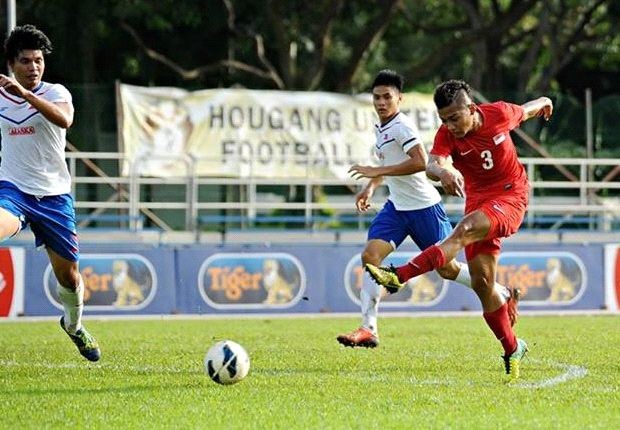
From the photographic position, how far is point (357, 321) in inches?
682

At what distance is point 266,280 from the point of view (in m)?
18.2

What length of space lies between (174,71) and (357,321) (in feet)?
50.3

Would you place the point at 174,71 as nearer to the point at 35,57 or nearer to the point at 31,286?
the point at 31,286

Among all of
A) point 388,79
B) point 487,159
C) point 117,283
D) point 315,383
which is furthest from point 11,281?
point 487,159

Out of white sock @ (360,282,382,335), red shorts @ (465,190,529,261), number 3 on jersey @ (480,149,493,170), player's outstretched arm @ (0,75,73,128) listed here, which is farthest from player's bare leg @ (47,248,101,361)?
number 3 on jersey @ (480,149,493,170)

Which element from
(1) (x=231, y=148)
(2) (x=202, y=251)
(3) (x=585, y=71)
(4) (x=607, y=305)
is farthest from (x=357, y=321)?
(3) (x=585, y=71)

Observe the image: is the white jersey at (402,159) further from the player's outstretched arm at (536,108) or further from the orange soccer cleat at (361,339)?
the player's outstretched arm at (536,108)

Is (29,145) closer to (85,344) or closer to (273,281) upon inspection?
(85,344)

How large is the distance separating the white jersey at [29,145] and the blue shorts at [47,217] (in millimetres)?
61

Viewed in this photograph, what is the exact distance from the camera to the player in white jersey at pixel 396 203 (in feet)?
39.4

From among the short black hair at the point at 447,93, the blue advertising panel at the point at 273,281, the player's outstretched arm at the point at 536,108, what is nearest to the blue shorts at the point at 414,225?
the player's outstretched arm at the point at 536,108

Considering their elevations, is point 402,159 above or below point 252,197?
above

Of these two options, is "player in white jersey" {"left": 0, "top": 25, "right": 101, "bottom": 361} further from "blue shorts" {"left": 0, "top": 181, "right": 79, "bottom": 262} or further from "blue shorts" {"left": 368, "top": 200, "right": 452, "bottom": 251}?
"blue shorts" {"left": 368, "top": 200, "right": 452, "bottom": 251}

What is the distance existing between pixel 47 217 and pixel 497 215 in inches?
136
